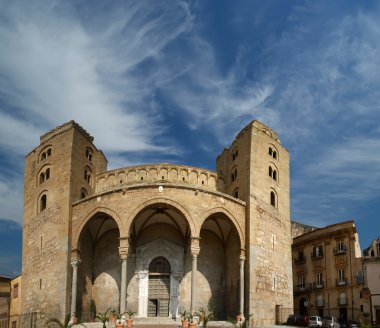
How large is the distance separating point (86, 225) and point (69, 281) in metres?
3.55

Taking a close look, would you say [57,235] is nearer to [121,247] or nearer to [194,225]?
[121,247]

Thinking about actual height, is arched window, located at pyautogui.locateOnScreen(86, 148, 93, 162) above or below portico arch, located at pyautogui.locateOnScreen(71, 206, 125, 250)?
above

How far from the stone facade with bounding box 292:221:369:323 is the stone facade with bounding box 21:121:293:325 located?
29.9ft

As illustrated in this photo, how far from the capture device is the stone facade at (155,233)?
31.5 meters

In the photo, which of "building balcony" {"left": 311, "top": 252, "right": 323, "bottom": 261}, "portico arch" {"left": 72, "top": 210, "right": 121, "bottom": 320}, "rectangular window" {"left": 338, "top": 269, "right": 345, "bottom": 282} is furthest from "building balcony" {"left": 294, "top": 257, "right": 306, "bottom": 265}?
"portico arch" {"left": 72, "top": 210, "right": 121, "bottom": 320}

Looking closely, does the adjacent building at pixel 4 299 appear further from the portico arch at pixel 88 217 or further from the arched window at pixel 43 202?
the portico arch at pixel 88 217

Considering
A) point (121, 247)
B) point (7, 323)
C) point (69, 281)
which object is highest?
point (121, 247)

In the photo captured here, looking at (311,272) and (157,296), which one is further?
(311,272)

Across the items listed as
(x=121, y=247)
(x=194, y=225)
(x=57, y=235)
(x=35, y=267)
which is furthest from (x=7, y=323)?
(x=194, y=225)

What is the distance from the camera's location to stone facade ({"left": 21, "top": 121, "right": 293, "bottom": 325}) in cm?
3147

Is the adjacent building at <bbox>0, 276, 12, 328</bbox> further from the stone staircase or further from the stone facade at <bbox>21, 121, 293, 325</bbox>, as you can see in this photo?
the stone staircase

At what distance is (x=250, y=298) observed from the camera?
103 feet

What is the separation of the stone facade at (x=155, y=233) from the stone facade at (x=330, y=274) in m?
9.12

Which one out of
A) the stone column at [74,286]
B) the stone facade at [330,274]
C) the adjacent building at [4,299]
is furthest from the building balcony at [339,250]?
the adjacent building at [4,299]
